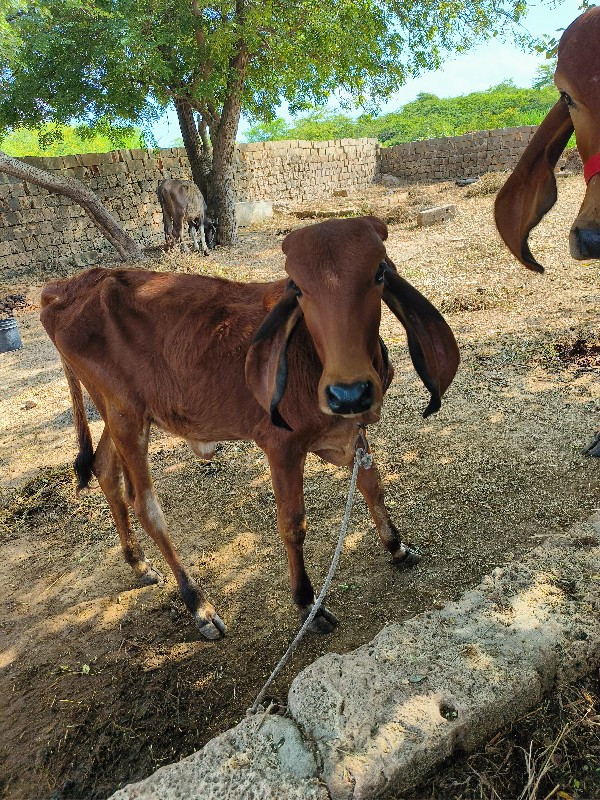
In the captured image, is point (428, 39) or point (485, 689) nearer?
point (485, 689)

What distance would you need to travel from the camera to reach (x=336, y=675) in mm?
1834

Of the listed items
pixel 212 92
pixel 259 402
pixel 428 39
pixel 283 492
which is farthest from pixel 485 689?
pixel 428 39

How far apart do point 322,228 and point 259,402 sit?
2.63ft

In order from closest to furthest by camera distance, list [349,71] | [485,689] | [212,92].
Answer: [485,689]
[212,92]
[349,71]

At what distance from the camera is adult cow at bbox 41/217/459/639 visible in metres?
1.91

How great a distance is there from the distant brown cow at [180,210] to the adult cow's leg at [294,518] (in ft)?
33.4

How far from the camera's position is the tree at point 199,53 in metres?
9.91

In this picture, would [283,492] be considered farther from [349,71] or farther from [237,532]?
[349,71]

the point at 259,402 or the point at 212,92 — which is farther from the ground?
the point at 212,92

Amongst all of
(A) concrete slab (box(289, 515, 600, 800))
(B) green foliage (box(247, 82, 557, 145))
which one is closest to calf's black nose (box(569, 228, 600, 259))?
(A) concrete slab (box(289, 515, 600, 800))

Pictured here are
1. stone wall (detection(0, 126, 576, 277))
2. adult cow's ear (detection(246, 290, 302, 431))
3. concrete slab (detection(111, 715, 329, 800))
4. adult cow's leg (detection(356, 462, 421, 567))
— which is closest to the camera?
concrete slab (detection(111, 715, 329, 800))

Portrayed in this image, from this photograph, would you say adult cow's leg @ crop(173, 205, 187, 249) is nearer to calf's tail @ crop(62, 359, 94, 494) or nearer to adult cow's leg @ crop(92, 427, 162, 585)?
calf's tail @ crop(62, 359, 94, 494)

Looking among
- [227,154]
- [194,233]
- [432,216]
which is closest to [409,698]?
[432,216]

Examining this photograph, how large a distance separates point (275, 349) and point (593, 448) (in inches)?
90.5
